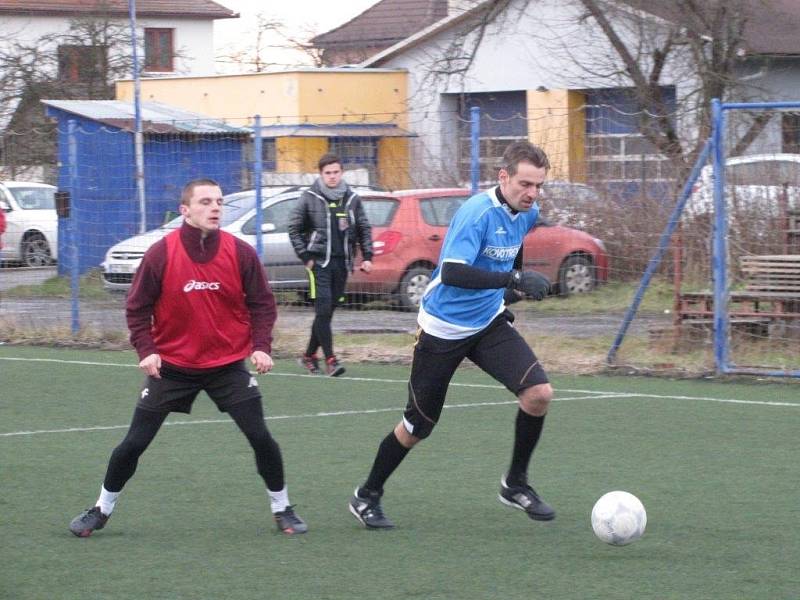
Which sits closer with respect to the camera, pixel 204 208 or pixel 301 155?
pixel 204 208

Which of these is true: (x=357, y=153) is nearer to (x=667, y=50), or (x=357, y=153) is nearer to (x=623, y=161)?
(x=623, y=161)

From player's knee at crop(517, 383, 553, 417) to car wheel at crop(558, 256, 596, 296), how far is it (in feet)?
22.1

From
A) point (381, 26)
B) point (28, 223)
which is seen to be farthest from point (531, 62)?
point (28, 223)

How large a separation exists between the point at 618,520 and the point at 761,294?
6.02 m

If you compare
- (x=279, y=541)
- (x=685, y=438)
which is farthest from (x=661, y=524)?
(x=685, y=438)

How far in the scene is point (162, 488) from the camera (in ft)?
24.2

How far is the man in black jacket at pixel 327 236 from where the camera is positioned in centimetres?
1142

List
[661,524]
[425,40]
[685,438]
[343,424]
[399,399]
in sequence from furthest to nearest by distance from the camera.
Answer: [425,40] → [399,399] → [343,424] → [685,438] → [661,524]

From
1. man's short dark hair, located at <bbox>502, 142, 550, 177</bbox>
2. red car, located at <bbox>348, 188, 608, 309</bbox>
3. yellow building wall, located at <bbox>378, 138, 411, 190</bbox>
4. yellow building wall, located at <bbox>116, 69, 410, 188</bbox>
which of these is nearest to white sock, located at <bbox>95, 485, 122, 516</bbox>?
man's short dark hair, located at <bbox>502, 142, 550, 177</bbox>

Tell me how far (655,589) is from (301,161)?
11.7 m

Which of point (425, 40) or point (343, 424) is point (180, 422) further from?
point (425, 40)

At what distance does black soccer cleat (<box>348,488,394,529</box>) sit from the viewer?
643 centimetres

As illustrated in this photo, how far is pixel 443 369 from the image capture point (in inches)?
252

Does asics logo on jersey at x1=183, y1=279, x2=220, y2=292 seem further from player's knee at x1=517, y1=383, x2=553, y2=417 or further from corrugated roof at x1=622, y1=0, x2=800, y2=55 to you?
corrugated roof at x1=622, y1=0, x2=800, y2=55
